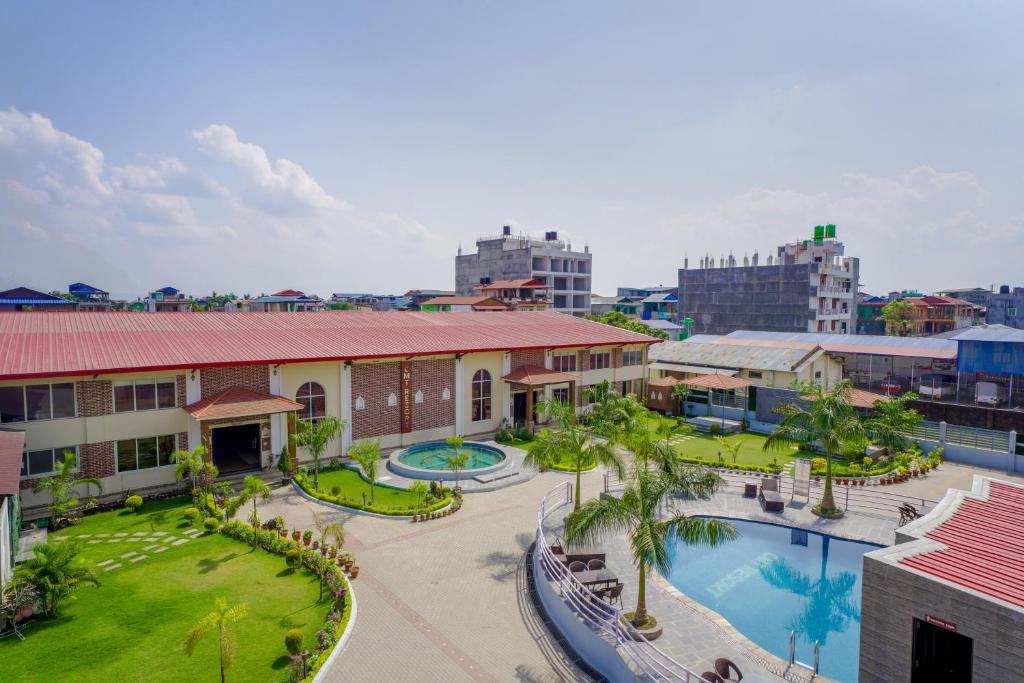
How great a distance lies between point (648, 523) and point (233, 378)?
1871 centimetres

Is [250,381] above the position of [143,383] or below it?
below

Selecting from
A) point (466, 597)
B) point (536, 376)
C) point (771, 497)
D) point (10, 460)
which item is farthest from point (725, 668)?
point (536, 376)

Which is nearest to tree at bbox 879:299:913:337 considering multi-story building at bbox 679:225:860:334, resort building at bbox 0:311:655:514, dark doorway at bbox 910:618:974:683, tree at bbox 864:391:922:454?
multi-story building at bbox 679:225:860:334

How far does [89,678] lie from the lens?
1151cm

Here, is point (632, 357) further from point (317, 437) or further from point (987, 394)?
point (317, 437)

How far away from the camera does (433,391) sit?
29953 millimetres


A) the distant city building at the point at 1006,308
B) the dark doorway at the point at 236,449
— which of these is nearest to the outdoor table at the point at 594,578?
the dark doorway at the point at 236,449

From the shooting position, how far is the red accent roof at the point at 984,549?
933cm

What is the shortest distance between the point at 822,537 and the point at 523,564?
1045cm

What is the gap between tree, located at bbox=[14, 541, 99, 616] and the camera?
13.5 m

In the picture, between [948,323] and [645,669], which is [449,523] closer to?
[645,669]

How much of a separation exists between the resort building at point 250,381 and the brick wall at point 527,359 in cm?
10

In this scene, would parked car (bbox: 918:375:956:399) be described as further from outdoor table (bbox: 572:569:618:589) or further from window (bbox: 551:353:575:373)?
outdoor table (bbox: 572:569:618:589)

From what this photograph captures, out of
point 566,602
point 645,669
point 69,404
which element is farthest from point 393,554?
point 69,404
